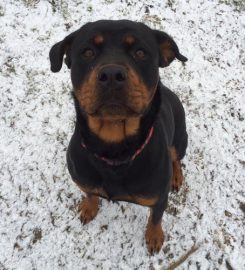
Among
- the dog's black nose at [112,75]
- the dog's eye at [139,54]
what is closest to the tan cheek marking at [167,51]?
the dog's eye at [139,54]

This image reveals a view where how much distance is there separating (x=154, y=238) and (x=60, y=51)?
2.04m

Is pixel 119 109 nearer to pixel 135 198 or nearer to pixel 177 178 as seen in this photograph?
pixel 135 198

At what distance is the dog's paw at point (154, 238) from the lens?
3783 millimetres

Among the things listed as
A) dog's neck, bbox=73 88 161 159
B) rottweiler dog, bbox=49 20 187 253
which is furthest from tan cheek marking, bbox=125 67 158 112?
dog's neck, bbox=73 88 161 159

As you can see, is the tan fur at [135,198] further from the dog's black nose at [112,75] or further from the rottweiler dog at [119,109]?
the dog's black nose at [112,75]

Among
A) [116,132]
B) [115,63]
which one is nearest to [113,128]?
[116,132]

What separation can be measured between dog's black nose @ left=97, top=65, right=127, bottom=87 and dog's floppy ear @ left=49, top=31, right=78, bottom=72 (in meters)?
0.72

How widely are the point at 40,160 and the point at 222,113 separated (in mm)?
2333

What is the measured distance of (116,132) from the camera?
9.40 feet

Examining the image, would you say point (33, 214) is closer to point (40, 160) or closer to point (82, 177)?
point (40, 160)

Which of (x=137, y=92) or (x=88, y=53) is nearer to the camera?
(x=137, y=92)

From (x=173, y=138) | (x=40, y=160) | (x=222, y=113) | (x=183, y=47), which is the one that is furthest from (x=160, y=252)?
(x=183, y=47)

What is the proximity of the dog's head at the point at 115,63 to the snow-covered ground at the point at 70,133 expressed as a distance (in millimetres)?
1600

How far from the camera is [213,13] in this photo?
567 centimetres
